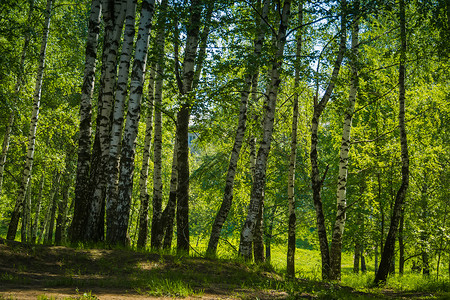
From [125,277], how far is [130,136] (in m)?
3.20

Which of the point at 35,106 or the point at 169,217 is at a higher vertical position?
the point at 35,106

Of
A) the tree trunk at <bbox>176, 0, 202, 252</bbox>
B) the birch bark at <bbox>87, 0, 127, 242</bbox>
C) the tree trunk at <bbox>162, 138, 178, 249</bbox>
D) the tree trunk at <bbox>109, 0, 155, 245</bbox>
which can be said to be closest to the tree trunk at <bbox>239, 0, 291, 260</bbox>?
the tree trunk at <bbox>176, 0, 202, 252</bbox>

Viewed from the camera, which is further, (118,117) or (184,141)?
(184,141)

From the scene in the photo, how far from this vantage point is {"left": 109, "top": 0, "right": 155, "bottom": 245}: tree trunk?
7.46 metres

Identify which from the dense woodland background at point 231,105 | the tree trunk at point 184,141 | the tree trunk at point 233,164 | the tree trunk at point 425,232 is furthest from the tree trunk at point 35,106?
the tree trunk at point 425,232

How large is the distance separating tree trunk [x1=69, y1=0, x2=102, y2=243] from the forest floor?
1737 mm

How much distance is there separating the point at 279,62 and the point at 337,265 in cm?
681

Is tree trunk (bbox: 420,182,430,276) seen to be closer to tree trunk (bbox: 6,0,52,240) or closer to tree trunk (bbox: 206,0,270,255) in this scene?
tree trunk (bbox: 206,0,270,255)

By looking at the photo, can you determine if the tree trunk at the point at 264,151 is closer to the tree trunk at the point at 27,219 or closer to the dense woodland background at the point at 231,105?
the dense woodland background at the point at 231,105

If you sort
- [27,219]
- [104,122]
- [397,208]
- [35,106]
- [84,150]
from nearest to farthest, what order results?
[104,122] → [84,150] → [397,208] → [35,106] → [27,219]

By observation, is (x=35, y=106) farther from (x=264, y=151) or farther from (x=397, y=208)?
(x=397, y=208)

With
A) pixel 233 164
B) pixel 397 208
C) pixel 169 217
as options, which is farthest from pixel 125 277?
pixel 397 208

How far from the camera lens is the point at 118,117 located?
24.8ft

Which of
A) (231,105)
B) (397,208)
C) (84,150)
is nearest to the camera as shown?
(84,150)
